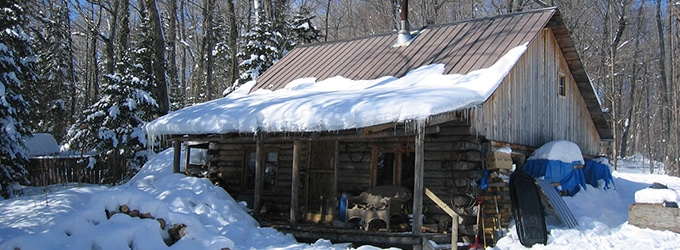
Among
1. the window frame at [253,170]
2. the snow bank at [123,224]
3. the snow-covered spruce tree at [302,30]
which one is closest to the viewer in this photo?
the snow bank at [123,224]

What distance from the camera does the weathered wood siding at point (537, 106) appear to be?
11984 millimetres

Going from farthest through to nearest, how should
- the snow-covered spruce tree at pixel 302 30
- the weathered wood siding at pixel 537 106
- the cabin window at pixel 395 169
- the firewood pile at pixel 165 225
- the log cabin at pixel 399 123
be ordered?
the snow-covered spruce tree at pixel 302 30
the cabin window at pixel 395 169
the weathered wood siding at pixel 537 106
the log cabin at pixel 399 123
the firewood pile at pixel 165 225

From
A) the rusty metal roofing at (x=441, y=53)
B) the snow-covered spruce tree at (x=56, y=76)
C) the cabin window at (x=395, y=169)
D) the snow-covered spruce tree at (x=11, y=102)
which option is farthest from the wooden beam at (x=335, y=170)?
the snow-covered spruce tree at (x=56, y=76)

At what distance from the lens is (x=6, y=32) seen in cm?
1694

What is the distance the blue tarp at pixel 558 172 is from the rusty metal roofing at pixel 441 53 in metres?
2.83

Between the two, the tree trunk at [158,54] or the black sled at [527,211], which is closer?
the black sled at [527,211]

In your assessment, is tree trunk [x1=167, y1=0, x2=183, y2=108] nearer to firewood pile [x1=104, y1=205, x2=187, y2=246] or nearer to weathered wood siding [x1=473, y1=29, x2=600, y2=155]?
weathered wood siding [x1=473, y1=29, x2=600, y2=155]

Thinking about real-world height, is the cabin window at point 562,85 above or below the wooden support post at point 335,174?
above

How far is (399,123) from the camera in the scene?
9.96 metres

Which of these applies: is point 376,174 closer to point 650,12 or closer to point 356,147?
point 356,147

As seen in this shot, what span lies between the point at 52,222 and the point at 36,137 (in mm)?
21040

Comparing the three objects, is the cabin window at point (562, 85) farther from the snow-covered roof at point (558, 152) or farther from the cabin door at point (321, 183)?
the cabin door at point (321, 183)

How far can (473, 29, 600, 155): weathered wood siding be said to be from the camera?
1198cm

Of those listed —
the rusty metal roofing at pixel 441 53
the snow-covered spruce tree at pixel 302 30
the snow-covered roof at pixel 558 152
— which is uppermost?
the snow-covered spruce tree at pixel 302 30
